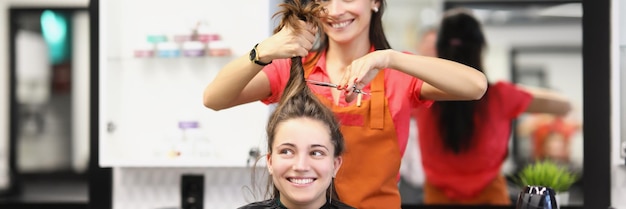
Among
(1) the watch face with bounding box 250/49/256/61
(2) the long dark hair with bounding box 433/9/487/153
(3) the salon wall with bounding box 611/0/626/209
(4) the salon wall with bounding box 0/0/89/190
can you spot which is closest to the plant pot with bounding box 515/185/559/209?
(1) the watch face with bounding box 250/49/256/61

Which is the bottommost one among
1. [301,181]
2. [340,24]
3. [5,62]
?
[301,181]

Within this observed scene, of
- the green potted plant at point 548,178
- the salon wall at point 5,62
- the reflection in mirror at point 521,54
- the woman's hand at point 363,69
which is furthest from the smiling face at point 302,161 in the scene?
the salon wall at point 5,62

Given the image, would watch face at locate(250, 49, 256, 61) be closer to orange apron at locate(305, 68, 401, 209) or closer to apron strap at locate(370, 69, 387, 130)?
orange apron at locate(305, 68, 401, 209)

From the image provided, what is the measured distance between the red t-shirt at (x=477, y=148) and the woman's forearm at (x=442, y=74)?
236 cm

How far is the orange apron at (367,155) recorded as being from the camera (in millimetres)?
2266

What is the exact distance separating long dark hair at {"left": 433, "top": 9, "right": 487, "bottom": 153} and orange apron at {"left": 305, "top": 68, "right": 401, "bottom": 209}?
2.22 m

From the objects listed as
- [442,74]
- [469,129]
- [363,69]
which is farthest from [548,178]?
[363,69]

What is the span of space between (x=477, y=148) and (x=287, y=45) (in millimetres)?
2838

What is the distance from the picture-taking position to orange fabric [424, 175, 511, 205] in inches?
170

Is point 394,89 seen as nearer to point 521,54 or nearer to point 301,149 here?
point 301,149

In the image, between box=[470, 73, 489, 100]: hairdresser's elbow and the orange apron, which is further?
the orange apron

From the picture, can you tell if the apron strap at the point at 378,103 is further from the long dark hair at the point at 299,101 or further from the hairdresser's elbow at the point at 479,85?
the hairdresser's elbow at the point at 479,85

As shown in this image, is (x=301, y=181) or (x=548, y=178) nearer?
(x=301, y=181)

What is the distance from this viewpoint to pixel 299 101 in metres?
2.15
